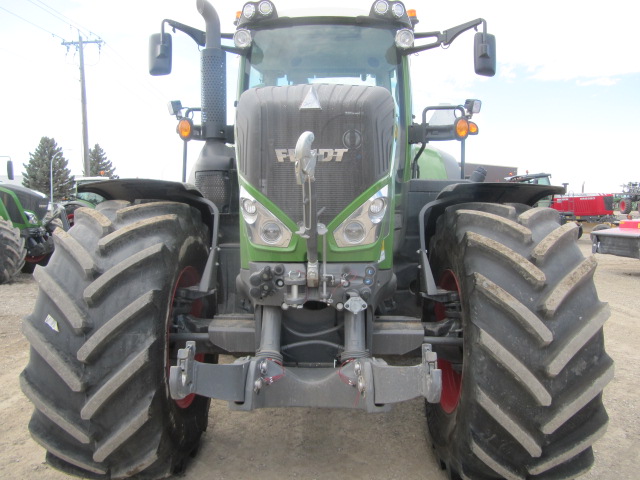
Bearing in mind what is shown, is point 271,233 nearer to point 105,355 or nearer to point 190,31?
point 105,355

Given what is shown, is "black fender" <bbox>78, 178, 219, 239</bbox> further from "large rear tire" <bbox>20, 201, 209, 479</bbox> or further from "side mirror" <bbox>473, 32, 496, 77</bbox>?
"side mirror" <bbox>473, 32, 496, 77</bbox>

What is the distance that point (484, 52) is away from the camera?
355 cm

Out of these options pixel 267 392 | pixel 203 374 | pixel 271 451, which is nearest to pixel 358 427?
pixel 271 451

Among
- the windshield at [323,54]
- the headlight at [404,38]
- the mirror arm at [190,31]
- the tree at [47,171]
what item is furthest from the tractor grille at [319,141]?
the tree at [47,171]

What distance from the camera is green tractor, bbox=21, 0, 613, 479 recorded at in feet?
7.32

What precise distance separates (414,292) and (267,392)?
5.37 feet

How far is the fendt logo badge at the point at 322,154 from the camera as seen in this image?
2479 mm

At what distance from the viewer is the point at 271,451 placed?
3104mm

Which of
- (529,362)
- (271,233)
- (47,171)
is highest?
(47,171)

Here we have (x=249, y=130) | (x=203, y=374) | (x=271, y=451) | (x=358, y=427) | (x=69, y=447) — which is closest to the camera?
(x=203, y=374)

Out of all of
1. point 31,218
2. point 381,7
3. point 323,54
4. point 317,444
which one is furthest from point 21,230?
point 381,7

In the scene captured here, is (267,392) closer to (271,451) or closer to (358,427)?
(271,451)

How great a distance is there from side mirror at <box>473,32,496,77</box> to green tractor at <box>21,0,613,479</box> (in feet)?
3.40

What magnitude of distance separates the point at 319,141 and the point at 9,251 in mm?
8486
